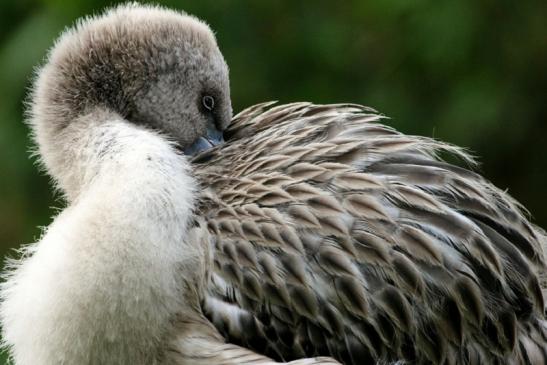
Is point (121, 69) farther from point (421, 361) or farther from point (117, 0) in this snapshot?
point (117, 0)

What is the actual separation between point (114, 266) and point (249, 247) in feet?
1.38

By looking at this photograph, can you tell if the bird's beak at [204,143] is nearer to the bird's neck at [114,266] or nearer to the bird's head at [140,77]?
the bird's head at [140,77]

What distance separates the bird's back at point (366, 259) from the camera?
379 centimetres

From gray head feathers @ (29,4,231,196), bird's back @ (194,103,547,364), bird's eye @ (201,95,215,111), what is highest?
gray head feathers @ (29,4,231,196)

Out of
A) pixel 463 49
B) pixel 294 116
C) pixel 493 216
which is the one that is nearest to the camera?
pixel 493 216

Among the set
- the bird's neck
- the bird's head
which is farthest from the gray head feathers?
the bird's neck

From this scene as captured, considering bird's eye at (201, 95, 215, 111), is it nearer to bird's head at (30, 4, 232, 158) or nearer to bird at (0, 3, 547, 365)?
bird's head at (30, 4, 232, 158)

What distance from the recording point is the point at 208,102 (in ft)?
14.4

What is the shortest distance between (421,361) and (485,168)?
3.56 metres

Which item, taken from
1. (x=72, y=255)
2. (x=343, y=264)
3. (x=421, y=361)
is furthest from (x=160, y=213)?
(x=421, y=361)

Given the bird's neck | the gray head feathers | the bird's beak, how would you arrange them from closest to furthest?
the bird's neck
the gray head feathers
the bird's beak

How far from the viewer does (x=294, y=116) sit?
441cm

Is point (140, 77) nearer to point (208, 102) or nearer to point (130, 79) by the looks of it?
point (130, 79)

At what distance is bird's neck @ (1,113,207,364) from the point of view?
3.71 metres
